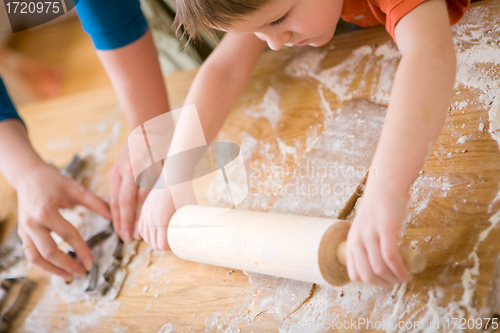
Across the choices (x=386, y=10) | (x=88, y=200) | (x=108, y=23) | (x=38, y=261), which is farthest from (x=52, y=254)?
(x=386, y=10)

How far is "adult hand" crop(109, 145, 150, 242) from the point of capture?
837mm

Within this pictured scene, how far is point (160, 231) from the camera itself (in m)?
0.74

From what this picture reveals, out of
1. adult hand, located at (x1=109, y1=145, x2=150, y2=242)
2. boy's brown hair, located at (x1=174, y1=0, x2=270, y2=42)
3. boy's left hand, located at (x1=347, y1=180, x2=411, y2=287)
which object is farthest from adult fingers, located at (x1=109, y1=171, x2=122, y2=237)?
boy's left hand, located at (x1=347, y1=180, x2=411, y2=287)

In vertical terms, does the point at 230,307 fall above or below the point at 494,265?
below

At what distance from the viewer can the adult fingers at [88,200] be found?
2.88 ft

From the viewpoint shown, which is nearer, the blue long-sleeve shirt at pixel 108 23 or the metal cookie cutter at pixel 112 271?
the metal cookie cutter at pixel 112 271

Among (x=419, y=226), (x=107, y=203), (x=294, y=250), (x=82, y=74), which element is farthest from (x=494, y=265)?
(x=82, y=74)

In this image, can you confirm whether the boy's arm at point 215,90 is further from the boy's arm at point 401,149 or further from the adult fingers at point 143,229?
the boy's arm at point 401,149

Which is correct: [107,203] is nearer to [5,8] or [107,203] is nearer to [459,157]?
[5,8]

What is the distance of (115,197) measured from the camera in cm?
90

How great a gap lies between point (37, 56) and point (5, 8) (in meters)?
1.90

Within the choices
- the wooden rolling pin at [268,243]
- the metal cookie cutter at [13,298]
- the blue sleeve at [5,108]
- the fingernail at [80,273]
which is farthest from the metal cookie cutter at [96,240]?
the blue sleeve at [5,108]

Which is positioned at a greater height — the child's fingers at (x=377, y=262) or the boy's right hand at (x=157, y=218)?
the child's fingers at (x=377, y=262)

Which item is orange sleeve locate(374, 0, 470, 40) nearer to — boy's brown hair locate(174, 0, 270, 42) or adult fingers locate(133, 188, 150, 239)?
boy's brown hair locate(174, 0, 270, 42)
